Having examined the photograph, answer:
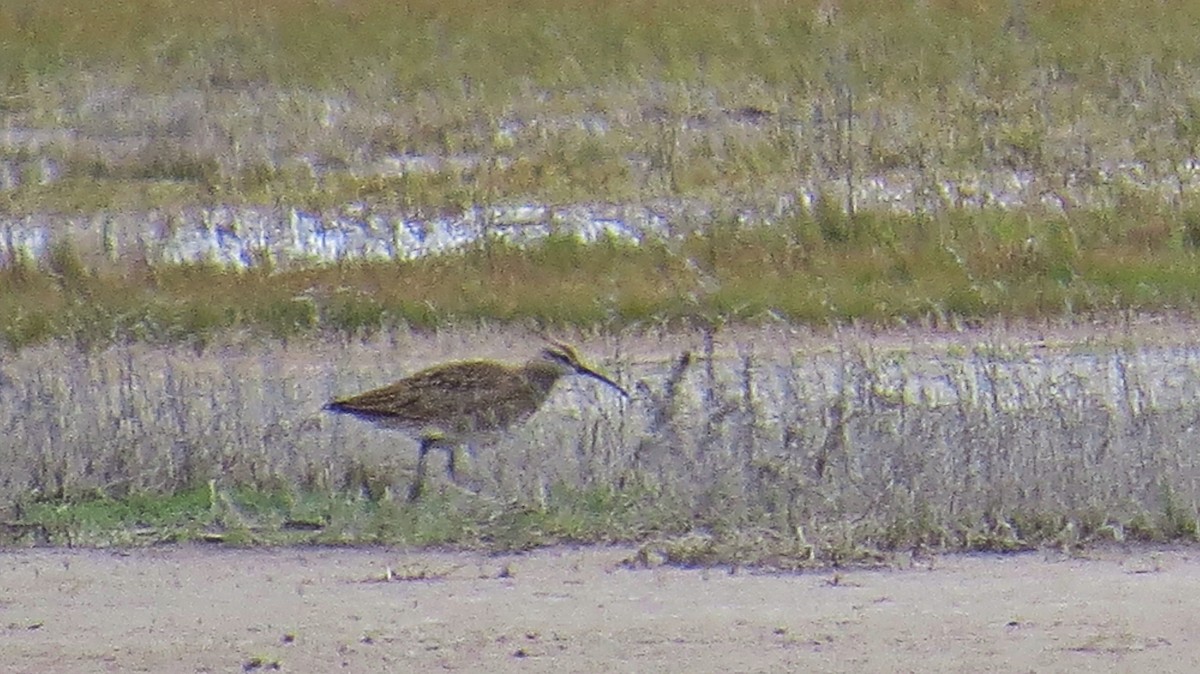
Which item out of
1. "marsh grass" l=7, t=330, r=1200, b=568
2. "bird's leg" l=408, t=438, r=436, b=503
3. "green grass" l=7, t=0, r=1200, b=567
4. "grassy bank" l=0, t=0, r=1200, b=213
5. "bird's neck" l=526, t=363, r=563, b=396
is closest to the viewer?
"marsh grass" l=7, t=330, r=1200, b=568

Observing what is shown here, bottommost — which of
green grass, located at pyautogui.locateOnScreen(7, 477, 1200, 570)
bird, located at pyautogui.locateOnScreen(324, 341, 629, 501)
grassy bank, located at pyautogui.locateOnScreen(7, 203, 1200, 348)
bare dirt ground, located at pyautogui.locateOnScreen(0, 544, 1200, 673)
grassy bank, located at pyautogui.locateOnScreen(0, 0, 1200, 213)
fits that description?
bare dirt ground, located at pyautogui.locateOnScreen(0, 544, 1200, 673)

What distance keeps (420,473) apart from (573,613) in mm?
1725

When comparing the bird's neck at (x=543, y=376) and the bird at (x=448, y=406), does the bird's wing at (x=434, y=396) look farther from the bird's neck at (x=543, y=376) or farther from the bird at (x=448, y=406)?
the bird's neck at (x=543, y=376)

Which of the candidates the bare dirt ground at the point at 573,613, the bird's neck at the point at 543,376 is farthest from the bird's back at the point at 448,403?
the bare dirt ground at the point at 573,613

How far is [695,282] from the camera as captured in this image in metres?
12.7

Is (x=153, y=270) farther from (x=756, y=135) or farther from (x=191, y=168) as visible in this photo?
(x=756, y=135)

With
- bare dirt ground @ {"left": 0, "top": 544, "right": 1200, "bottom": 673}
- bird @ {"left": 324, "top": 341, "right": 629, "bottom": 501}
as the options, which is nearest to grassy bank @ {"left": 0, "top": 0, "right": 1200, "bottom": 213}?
bird @ {"left": 324, "top": 341, "right": 629, "bottom": 501}

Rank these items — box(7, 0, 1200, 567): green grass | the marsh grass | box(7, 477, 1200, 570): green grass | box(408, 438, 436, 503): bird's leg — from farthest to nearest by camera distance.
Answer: box(408, 438, 436, 503): bird's leg
box(7, 0, 1200, 567): green grass
the marsh grass
box(7, 477, 1200, 570): green grass

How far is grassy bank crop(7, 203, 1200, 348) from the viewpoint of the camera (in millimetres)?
Result: 11609

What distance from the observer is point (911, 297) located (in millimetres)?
12250

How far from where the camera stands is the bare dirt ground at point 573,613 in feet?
17.6

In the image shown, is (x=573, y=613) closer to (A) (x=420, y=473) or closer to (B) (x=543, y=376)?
(A) (x=420, y=473)

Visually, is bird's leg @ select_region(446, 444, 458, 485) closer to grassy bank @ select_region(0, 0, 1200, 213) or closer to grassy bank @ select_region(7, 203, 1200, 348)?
grassy bank @ select_region(7, 203, 1200, 348)

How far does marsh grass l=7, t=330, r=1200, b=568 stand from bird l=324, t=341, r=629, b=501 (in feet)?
0.39
